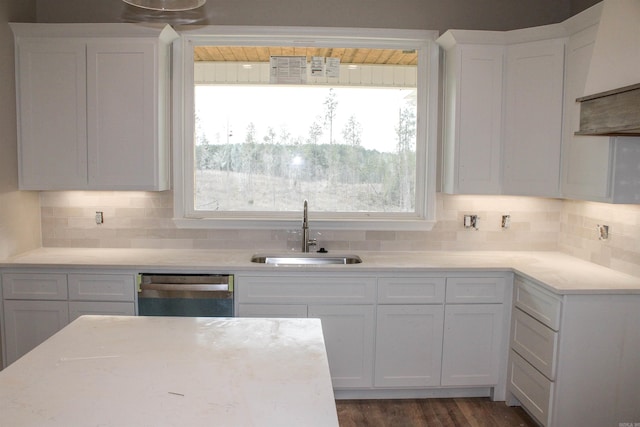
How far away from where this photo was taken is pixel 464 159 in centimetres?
336

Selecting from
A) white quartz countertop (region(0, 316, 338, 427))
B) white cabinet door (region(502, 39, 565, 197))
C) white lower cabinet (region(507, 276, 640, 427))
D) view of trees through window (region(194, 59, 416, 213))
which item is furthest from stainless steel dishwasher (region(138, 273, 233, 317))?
white cabinet door (region(502, 39, 565, 197))

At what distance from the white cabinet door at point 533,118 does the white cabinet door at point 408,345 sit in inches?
41.1

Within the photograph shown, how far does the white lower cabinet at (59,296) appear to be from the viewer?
3.09 meters

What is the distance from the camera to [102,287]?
3090 millimetres

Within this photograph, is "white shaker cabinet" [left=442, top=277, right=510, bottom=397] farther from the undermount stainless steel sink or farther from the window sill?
the undermount stainless steel sink

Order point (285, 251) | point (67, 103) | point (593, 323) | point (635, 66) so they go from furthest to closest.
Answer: point (285, 251), point (67, 103), point (593, 323), point (635, 66)

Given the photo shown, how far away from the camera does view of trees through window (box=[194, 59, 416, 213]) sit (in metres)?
3.68

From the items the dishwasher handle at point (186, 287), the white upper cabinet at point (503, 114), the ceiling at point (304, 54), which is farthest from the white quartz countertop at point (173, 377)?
the ceiling at point (304, 54)

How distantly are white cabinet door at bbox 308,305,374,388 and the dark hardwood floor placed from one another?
168 millimetres

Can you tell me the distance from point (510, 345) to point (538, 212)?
3.58 feet

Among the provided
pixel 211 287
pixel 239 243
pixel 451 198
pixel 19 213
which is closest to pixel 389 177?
pixel 451 198

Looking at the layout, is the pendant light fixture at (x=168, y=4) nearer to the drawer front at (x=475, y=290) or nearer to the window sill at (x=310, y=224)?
the window sill at (x=310, y=224)

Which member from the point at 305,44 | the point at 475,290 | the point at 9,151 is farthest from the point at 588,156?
the point at 9,151

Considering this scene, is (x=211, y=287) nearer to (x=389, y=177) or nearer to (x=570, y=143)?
(x=389, y=177)
